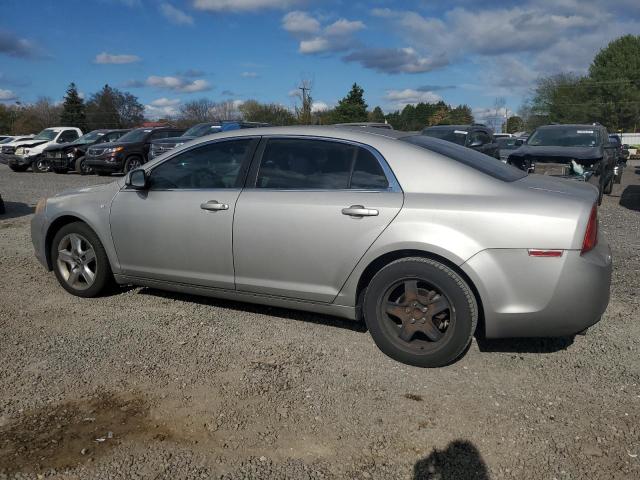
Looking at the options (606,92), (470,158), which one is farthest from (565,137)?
(606,92)

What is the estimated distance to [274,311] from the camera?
4.71 metres

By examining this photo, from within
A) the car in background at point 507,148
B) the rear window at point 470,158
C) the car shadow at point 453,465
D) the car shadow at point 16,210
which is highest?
the rear window at point 470,158

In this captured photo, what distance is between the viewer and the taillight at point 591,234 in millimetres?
3296

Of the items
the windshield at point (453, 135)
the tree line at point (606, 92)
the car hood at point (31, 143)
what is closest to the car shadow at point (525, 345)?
the windshield at point (453, 135)

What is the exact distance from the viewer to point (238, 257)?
416 cm

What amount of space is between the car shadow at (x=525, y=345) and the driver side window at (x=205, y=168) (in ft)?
7.36

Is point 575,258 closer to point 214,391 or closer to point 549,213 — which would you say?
point 549,213

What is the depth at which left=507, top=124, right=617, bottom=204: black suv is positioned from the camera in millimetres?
9711

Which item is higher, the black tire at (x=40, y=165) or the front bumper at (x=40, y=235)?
the front bumper at (x=40, y=235)

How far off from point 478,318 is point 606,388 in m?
0.85

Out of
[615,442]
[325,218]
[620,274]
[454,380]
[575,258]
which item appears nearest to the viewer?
[615,442]

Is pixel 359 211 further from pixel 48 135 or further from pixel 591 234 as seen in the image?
pixel 48 135

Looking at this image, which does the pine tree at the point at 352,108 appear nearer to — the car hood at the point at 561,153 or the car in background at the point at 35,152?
the car in background at the point at 35,152

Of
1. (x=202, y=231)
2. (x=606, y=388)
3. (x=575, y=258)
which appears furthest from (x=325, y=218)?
(x=606, y=388)
